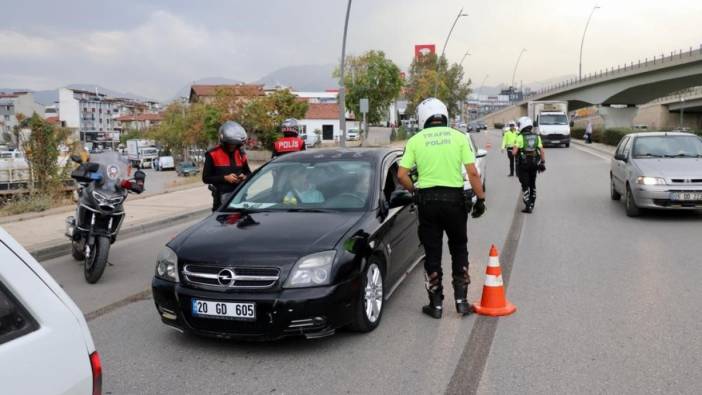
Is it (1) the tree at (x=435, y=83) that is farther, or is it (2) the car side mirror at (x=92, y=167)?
(1) the tree at (x=435, y=83)

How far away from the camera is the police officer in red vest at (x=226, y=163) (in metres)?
7.42

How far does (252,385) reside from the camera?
401 centimetres

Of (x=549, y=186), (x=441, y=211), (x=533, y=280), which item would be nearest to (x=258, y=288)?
(x=441, y=211)

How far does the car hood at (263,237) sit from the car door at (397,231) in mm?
503

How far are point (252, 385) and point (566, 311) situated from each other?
116 inches

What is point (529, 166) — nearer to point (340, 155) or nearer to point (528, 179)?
Answer: point (528, 179)

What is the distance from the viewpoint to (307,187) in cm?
593

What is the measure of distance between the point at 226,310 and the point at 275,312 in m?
0.35

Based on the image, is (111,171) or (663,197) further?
(663,197)

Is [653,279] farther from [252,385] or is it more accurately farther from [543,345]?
[252,385]

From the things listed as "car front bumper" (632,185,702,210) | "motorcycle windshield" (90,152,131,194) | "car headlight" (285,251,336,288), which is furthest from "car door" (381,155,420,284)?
"car front bumper" (632,185,702,210)

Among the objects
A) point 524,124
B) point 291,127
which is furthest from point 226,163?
point 524,124

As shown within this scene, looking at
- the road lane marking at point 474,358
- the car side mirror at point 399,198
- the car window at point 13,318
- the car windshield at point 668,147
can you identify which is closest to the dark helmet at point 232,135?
the car side mirror at point 399,198

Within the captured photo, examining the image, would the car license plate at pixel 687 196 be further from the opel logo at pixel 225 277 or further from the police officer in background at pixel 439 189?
the opel logo at pixel 225 277
